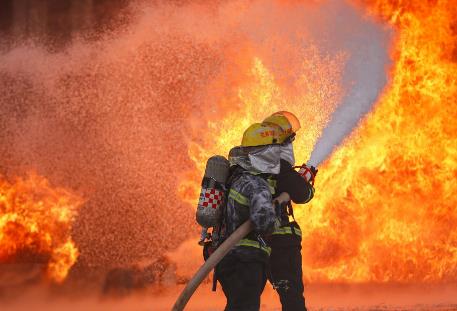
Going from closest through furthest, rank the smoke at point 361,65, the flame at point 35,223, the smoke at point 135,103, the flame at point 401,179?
the smoke at point 361,65 → the flame at point 401,179 → the smoke at point 135,103 → the flame at point 35,223

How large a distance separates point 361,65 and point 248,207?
7.26m

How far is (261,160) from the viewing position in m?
6.03

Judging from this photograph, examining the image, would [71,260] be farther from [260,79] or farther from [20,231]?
[260,79]

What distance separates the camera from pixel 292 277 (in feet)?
21.6

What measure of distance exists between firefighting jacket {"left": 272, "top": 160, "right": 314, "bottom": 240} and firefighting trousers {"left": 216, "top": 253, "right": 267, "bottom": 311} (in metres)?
0.78

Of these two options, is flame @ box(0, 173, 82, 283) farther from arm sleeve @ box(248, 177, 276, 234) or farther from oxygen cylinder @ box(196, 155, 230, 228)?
arm sleeve @ box(248, 177, 276, 234)

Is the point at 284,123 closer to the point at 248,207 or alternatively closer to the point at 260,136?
the point at 260,136

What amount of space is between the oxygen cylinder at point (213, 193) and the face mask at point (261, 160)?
21cm

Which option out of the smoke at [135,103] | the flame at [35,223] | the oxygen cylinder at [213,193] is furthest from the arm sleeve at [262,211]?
the flame at [35,223]

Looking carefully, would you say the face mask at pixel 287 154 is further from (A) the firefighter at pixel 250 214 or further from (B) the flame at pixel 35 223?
(B) the flame at pixel 35 223

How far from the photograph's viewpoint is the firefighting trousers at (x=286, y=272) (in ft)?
21.5

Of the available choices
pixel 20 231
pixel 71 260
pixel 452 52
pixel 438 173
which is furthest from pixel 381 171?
pixel 20 231

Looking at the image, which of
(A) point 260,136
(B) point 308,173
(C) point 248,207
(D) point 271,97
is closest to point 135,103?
(D) point 271,97

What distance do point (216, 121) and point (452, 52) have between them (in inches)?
166
